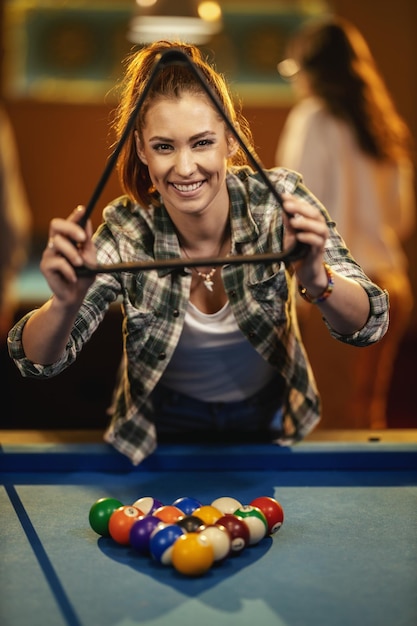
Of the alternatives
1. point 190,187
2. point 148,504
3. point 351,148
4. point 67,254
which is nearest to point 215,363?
point 190,187

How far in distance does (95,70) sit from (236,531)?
269 inches

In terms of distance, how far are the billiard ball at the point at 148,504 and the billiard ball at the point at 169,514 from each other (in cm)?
4

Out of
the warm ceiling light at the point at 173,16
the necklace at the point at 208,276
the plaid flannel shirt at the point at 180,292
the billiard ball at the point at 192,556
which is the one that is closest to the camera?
the billiard ball at the point at 192,556

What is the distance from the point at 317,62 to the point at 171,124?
2.00 metres

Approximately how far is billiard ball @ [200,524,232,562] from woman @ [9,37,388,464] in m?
0.52

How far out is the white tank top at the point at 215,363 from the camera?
83.4 inches

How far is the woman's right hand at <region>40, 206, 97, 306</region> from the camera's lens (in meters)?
1.57

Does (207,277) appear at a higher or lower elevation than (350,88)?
lower

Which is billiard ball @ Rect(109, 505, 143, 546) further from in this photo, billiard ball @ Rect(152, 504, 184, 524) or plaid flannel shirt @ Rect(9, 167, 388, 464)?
plaid flannel shirt @ Rect(9, 167, 388, 464)

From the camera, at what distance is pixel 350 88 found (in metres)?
3.64

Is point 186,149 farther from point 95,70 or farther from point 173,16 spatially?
point 95,70

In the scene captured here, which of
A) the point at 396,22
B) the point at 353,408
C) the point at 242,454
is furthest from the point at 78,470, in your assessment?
the point at 396,22

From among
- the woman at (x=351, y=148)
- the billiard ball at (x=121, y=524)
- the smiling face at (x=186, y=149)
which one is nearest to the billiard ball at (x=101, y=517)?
the billiard ball at (x=121, y=524)

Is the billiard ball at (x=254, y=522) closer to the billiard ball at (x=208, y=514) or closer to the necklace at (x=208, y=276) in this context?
the billiard ball at (x=208, y=514)
